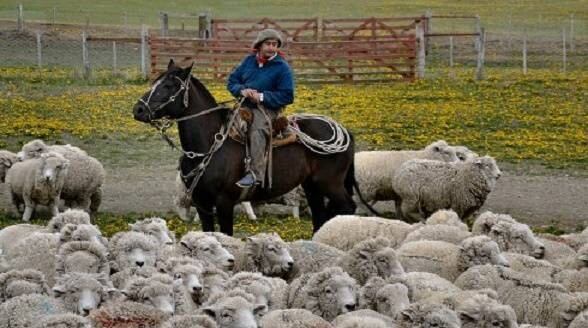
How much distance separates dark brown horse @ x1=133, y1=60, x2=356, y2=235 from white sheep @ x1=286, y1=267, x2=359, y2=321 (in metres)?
4.15

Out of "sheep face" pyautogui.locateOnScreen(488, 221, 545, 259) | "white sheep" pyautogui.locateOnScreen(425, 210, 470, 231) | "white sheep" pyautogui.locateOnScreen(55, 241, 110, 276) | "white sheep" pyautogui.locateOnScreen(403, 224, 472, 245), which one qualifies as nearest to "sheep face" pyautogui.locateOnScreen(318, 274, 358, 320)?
"white sheep" pyautogui.locateOnScreen(55, 241, 110, 276)

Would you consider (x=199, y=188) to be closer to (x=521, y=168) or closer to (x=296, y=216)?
(x=296, y=216)

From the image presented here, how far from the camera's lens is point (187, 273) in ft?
32.5

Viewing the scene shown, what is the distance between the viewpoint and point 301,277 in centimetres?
1000

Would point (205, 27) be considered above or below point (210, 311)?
above

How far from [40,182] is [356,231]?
526 centimetres

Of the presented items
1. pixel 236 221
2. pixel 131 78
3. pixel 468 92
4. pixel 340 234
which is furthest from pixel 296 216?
pixel 131 78

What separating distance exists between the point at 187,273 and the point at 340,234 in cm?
275

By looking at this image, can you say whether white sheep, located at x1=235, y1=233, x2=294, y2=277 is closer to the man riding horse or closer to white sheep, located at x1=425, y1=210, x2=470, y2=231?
white sheep, located at x1=425, y1=210, x2=470, y2=231

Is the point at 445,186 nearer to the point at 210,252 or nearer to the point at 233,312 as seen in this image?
the point at 210,252

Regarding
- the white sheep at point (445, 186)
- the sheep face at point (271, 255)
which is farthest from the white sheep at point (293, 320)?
the white sheep at point (445, 186)

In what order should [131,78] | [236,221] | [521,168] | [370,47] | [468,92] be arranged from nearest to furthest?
1. [236,221]
2. [521,168]
3. [468,92]
4. [131,78]
5. [370,47]

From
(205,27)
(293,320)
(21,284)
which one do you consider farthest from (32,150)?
(205,27)

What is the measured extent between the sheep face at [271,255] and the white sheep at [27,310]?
2443 millimetres
